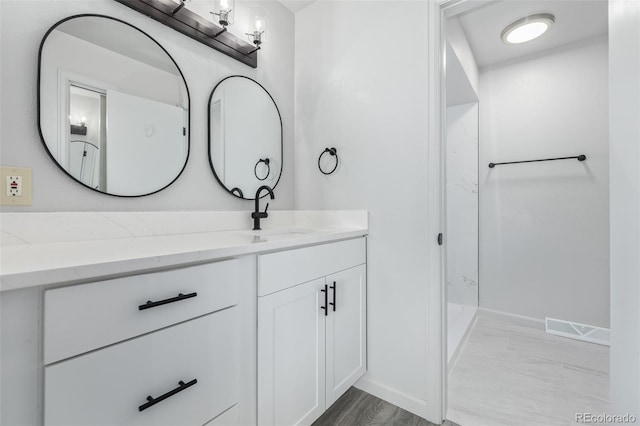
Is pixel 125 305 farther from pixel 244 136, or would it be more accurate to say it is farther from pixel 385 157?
pixel 385 157

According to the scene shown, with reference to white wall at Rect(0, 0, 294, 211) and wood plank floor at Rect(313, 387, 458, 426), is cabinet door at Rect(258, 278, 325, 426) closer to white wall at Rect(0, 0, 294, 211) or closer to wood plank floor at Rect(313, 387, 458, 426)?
wood plank floor at Rect(313, 387, 458, 426)

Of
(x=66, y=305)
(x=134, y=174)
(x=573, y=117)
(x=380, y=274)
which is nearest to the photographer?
(x=66, y=305)

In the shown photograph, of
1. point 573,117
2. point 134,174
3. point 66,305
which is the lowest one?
point 66,305

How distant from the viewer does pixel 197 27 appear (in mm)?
1377

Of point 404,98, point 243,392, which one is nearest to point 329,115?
point 404,98

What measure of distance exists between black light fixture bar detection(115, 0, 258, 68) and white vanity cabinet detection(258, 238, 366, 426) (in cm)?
119

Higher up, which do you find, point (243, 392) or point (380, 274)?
point (380, 274)

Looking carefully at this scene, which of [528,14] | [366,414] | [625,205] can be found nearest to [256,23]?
[625,205]

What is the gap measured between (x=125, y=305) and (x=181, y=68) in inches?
45.8

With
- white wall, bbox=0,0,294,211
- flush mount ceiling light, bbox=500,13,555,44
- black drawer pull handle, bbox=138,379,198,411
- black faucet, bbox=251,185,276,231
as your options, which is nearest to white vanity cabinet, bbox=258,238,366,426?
black drawer pull handle, bbox=138,379,198,411

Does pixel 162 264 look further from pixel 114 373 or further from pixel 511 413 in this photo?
pixel 511 413

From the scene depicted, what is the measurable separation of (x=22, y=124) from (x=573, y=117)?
11.5 feet

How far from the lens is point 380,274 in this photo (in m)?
1.56

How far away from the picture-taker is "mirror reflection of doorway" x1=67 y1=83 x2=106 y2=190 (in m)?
1.03
